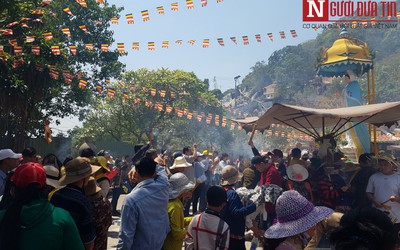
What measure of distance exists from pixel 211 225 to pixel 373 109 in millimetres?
5199

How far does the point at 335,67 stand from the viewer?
50.0 ft

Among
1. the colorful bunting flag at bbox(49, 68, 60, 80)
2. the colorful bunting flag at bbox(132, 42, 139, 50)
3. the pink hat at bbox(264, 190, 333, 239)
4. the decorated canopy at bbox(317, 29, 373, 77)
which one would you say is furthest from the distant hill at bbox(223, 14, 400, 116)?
the pink hat at bbox(264, 190, 333, 239)

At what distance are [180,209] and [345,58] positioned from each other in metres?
11.9

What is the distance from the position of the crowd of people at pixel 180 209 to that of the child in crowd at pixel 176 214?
10 mm

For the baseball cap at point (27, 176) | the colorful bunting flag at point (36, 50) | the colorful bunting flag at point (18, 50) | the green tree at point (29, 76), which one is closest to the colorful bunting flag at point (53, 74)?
the green tree at point (29, 76)

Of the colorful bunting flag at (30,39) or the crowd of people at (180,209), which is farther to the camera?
the colorful bunting flag at (30,39)

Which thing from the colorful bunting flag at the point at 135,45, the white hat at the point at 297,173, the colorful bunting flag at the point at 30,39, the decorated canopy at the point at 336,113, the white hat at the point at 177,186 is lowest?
the white hat at the point at 297,173

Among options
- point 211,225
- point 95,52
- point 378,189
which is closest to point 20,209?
point 211,225

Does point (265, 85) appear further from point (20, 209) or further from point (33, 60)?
point (20, 209)

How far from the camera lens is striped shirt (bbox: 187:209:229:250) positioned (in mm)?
3924

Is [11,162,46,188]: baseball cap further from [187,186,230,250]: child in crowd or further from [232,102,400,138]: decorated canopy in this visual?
[232,102,400,138]: decorated canopy

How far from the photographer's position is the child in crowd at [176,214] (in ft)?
14.2

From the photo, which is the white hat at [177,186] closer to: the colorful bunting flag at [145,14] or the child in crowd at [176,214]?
the child in crowd at [176,214]

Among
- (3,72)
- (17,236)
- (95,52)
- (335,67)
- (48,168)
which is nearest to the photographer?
(17,236)
